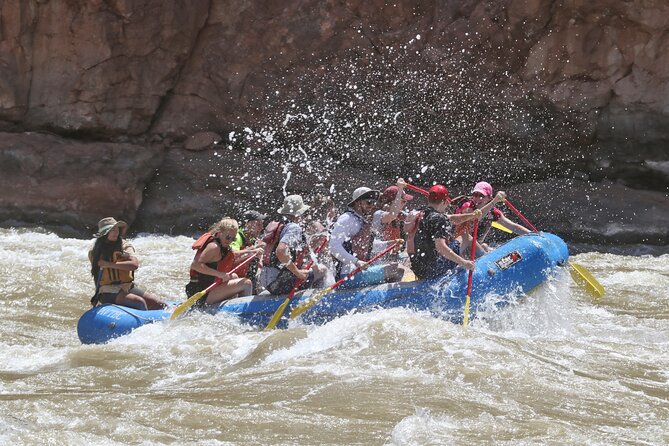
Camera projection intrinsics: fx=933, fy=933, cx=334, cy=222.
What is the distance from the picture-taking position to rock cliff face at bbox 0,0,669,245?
1412 cm

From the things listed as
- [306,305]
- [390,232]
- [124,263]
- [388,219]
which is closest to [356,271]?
[306,305]

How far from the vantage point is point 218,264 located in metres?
7.89

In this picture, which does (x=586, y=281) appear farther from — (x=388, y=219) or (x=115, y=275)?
(x=115, y=275)

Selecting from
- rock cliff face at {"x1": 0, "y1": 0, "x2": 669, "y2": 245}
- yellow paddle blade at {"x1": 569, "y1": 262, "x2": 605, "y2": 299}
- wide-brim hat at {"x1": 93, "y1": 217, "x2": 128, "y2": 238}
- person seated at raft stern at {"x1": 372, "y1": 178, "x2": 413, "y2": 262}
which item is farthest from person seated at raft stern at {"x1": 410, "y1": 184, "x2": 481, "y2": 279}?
rock cliff face at {"x1": 0, "y1": 0, "x2": 669, "y2": 245}

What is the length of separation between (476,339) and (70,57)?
10073 mm

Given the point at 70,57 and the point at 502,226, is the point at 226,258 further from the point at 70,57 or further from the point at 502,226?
the point at 70,57

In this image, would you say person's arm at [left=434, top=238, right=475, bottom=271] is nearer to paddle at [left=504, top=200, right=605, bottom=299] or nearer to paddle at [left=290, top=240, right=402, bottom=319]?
paddle at [left=290, top=240, right=402, bottom=319]

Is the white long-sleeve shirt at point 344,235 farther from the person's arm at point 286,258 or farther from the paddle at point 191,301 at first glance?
the paddle at point 191,301

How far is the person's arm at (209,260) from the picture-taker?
778cm

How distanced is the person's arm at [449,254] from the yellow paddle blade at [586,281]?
142 centimetres

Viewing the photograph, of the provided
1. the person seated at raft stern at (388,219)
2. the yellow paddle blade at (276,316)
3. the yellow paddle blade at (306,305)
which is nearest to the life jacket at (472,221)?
the person seated at raft stern at (388,219)

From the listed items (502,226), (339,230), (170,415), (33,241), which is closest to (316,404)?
(170,415)

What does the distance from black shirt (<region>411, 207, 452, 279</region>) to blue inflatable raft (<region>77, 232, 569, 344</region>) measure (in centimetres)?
12

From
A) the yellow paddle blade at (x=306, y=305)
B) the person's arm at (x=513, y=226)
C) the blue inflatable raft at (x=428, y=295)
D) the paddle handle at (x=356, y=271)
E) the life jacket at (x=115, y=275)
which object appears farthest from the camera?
the person's arm at (x=513, y=226)
